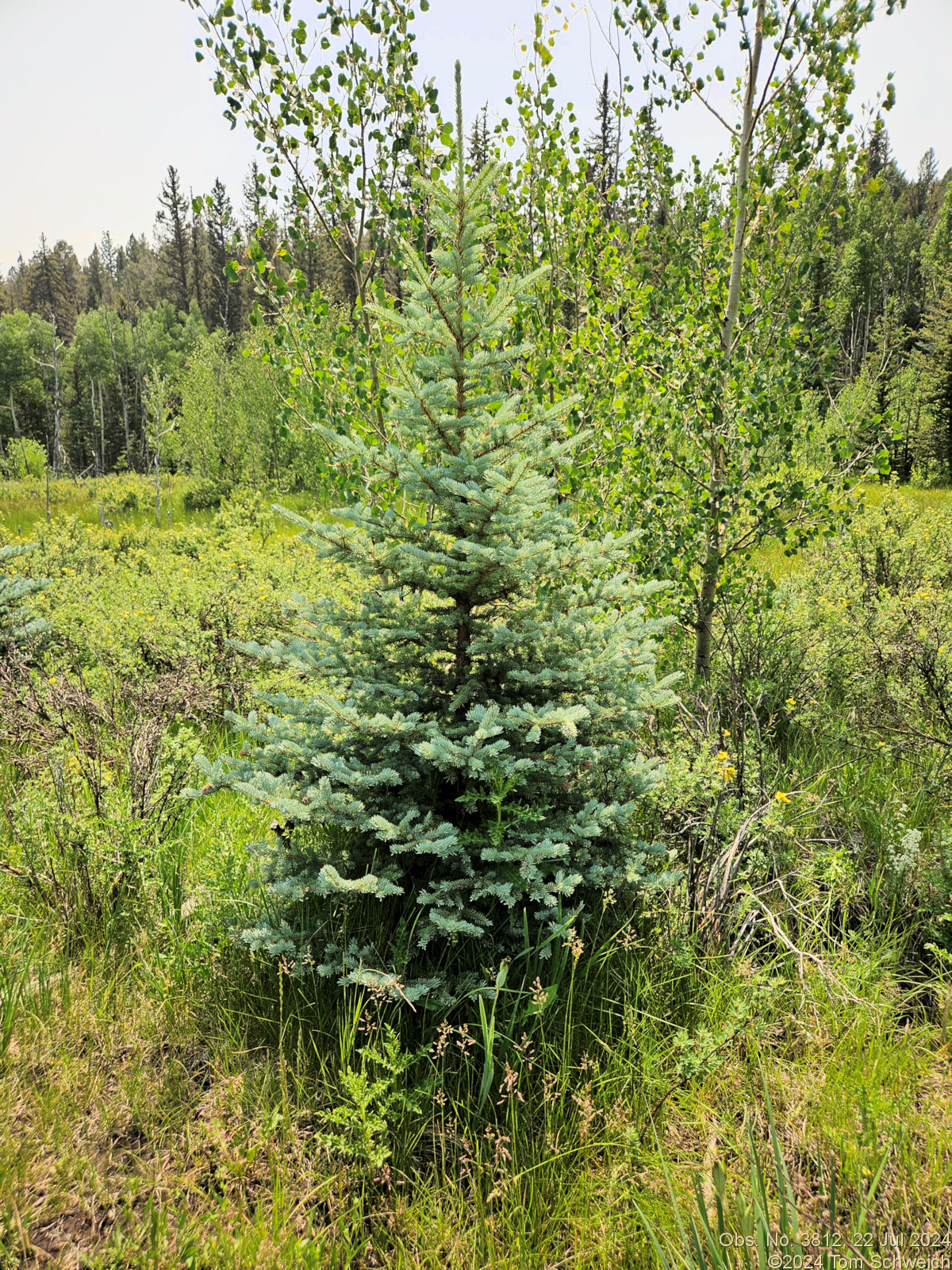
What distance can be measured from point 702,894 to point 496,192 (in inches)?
178

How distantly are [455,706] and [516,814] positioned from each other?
44cm

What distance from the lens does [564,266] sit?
448 centimetres

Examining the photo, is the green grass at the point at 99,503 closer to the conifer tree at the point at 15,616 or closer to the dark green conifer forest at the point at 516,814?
the conifer tree at the point at 15,616

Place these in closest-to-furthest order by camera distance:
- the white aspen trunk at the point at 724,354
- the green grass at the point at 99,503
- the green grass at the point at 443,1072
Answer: the green grass at the point at 443,1072, the white aspen trunk at the point at 724,354, the green grass at the point at 99,503

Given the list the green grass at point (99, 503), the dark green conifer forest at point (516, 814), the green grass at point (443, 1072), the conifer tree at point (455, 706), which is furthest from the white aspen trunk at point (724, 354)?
the green grass at point (99, 503)

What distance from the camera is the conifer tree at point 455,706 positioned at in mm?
2178

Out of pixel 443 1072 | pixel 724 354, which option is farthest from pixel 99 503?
pixel 443 1072

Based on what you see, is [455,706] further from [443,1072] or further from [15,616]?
[15,616]

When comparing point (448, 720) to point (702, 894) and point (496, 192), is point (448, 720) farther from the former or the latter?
point (496, 192)

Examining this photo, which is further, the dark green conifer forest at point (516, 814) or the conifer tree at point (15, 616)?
the conifer tree at point (15, 616)

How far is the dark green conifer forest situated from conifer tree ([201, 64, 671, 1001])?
2 cm

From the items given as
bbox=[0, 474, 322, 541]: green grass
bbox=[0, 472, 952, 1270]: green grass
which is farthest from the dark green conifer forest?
bbox=[0, 474, 322, 541]: green grass

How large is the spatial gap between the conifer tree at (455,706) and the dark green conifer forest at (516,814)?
22mm

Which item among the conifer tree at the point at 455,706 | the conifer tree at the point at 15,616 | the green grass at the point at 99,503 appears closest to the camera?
the conifer tree at the point at 455,706
